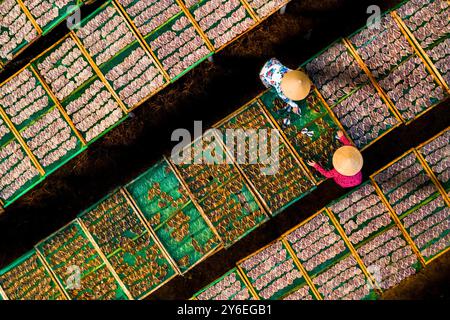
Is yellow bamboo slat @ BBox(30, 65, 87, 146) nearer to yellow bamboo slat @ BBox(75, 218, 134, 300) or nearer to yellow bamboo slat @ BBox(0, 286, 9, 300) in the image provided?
yellow bamboo slat @ BBox(75, 218, 134, 300)

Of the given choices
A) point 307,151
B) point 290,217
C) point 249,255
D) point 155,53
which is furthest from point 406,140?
point 155,53

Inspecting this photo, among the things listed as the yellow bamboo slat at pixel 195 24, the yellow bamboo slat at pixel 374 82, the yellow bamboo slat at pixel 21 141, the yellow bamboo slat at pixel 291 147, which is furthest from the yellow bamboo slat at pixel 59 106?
the yellow bamboo slat at pixel 374 82

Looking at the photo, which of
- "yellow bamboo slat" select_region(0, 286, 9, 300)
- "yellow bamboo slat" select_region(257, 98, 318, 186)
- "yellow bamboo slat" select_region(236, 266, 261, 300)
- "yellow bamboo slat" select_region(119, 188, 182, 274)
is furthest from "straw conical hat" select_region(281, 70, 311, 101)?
"yellow bamboo slat" select_region(0, 286, 9, 300)

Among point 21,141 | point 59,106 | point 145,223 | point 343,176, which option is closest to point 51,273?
point 145,223

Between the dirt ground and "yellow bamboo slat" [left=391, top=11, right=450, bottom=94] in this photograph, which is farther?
the dirt ground

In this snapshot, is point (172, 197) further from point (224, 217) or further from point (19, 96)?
point (19, 96)

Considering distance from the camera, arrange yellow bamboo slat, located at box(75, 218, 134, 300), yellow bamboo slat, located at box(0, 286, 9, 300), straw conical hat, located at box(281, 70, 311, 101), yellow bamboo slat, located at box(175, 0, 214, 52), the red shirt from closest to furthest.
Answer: straw conical hat, located at box(281, 70, 311, 101), the red shirt, yellow bamboo slat, located at box(175, 0, 214, 52), yellow bamboo slat, located at box(75, 218, 134, 300), yellow bamboo slat, located at box(0, 286, 9, 300)

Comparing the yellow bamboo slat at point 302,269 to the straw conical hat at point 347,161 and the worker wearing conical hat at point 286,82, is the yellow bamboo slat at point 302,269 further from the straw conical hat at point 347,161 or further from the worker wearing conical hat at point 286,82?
the worker wearing conical hat at point 286,82

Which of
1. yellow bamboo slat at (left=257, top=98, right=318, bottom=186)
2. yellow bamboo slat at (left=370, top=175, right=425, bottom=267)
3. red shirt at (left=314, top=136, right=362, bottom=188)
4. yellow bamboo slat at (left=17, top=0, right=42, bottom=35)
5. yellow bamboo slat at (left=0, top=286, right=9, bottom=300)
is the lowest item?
yellow bamboo slat at (left=370, top=175, right=425, bottom=267)
